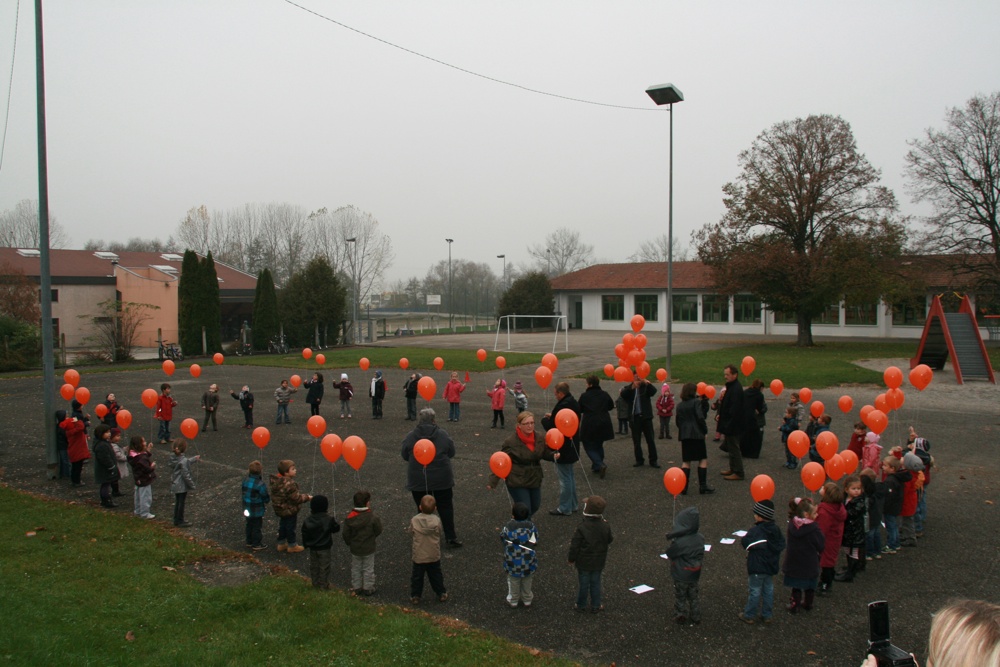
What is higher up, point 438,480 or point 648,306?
point 648,306

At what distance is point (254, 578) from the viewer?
7449mm

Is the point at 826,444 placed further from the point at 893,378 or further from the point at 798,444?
the point at 893,378

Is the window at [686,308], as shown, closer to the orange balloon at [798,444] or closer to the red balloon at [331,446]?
the orange balloon at [798,444]

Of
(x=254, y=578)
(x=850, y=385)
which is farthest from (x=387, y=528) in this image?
(x=850, y=385)

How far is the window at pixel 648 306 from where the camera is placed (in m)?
53.7

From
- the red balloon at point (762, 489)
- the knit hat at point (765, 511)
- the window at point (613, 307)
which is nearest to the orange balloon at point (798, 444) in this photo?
the red balloon at point (762, 489)

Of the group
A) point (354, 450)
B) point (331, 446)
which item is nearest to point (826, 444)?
point (354, 450)

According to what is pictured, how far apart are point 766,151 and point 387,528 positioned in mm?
35506

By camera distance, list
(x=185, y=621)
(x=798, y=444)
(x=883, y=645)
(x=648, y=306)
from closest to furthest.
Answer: (x=883, y=645)
(x=185, y=621)
(x=798, y=444)
(x=648, y=306)

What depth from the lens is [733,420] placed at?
10859 millimetres

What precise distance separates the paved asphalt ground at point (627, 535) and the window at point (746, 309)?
1289 inches

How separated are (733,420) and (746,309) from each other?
4258 centimetres

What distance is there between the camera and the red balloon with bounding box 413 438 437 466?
26.5 ft

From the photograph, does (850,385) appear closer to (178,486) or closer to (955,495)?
(955,495)
